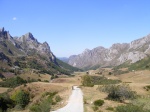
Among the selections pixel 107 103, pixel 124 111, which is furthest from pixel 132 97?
pixel 124 111

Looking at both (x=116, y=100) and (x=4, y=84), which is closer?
(x=116, y=100)

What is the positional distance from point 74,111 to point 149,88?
58.6 metres

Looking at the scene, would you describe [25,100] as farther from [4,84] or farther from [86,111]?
[4,84]

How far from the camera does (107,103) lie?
48.2 m

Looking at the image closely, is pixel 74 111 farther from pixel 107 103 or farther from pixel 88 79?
pixel 88 79

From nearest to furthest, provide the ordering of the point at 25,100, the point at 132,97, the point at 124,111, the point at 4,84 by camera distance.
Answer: the point at 124,111, the point at 132,97, the point at 25,100, the point at 4,84

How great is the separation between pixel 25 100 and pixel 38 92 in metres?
22.1

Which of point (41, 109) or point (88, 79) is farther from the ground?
point (88, 79)

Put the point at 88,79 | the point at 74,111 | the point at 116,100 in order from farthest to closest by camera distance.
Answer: the point at 88,79
the point at 116,100
the point at 74,111

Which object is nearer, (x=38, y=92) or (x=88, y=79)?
(x=38, y=92)

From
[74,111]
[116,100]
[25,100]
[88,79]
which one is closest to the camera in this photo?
[74,111]

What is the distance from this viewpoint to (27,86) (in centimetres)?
10719

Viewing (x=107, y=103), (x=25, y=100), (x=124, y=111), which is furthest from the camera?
(x=25, y=100)

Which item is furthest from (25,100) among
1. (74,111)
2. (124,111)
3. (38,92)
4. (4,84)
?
(4,84)
